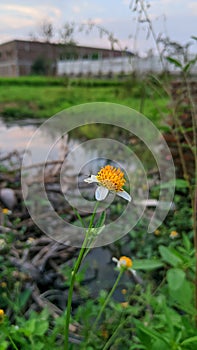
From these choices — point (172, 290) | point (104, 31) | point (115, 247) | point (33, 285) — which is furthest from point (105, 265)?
point (104, 31)

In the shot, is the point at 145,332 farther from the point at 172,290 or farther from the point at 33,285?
the point at 33,285

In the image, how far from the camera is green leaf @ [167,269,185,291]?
2.01 feet

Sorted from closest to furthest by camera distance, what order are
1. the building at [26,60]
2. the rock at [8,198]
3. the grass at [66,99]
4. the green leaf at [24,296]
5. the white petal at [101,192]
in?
the white petal at [101,192]
the green leaf at [24,296]
the rock at [8,198]
the grass at [66,99]
the building at [26,60]

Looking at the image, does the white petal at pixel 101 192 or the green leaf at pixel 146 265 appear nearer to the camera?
the white petal at pixel 101 192

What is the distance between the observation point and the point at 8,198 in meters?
1.32

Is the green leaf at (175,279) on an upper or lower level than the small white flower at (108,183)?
lower

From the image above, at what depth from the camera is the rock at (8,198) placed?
131 centimetres

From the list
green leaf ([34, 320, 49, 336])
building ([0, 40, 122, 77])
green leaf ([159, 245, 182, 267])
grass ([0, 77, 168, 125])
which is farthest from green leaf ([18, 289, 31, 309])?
building ([0, 40, 122, 77])

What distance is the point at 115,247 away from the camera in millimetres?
1233

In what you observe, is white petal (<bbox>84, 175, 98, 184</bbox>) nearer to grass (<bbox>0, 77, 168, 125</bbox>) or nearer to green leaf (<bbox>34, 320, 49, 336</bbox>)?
green leaf (<bbox>34, 320, 49, 336</bbox>)

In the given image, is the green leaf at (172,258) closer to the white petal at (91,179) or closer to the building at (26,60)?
the white petal at (91,179)

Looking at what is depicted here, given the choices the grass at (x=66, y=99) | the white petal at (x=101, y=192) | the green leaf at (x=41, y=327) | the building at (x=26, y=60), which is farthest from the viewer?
the building at (x=26, y=60)

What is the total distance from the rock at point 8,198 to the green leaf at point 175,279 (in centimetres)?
80

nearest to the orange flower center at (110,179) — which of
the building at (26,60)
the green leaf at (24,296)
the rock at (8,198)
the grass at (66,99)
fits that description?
the green leaf at (24,296)
